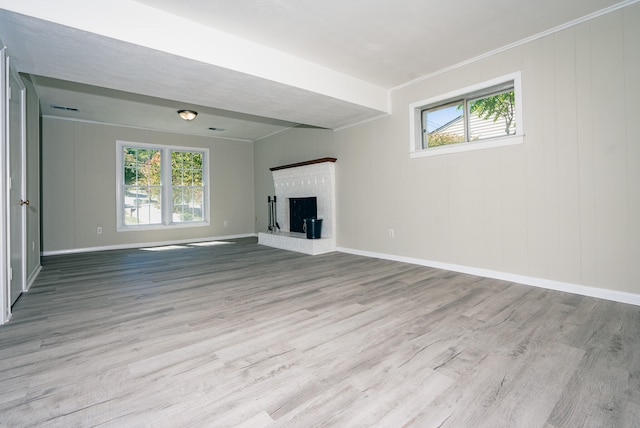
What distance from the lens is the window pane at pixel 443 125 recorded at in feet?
12.9

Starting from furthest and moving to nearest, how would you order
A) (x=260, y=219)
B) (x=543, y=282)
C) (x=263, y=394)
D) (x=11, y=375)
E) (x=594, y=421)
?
(x=260, y=219)
(x=543, y=282)
(x=11, y=375)
(x=263, y=394)
(x=594, y=421)

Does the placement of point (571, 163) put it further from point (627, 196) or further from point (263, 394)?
point (263, 394)

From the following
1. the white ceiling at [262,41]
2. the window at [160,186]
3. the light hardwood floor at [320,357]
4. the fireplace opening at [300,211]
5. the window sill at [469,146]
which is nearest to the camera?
the light hardwood floor at [320,357]

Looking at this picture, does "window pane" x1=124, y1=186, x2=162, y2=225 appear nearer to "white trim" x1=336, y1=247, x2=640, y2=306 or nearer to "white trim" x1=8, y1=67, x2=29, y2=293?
"white trim" x1=8, y1=67, x2=29, y2=293

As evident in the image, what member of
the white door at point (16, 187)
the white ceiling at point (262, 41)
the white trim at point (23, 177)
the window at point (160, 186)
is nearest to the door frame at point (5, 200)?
the white door at point (16, 187)

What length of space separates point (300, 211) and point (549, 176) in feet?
13.8

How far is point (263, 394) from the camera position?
1.45m

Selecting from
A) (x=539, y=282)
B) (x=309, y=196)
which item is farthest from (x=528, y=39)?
(x=309, y=196)

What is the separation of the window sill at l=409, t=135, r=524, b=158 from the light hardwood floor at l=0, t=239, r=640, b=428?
61.8 inches

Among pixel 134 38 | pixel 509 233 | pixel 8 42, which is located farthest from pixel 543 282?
pixel 8 42

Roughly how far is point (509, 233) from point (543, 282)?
59cm

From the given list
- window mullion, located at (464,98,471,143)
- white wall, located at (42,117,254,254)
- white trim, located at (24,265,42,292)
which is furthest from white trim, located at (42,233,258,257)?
window mullion, located at (464,98,471,143)

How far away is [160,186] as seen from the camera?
6.94 m

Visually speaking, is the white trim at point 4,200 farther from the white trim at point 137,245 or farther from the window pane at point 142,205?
the window pane at point 142,205
